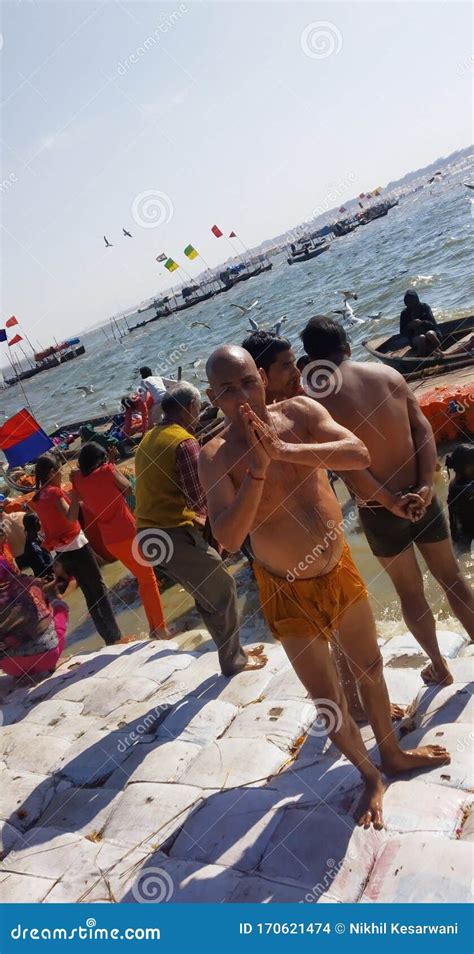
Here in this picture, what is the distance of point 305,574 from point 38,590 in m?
3.27

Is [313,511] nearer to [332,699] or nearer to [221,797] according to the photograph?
[332,699]

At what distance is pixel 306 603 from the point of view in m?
2.40

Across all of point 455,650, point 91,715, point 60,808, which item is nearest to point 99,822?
point 60,808

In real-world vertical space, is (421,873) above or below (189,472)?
below

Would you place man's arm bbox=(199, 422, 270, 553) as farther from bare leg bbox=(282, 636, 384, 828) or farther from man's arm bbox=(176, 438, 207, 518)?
man's arm bbox=(176, 438, 207, 518)

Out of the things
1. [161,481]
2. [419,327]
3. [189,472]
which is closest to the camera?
[189,472]

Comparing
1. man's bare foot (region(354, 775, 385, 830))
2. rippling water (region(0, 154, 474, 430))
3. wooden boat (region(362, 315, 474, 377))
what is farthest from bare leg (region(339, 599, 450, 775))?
rippling water (region(0, 154, 474, 430))

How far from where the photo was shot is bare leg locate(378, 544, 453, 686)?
309 centimetres

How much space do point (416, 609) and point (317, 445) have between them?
1.27 metres

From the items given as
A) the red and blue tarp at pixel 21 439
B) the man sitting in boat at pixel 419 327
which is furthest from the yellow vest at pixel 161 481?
the man sitting in boat at pixel 419 327

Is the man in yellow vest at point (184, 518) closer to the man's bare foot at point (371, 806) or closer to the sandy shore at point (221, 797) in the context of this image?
the sandy shore at point (221, 797)

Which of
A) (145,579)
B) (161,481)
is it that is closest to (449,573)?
(161,481)

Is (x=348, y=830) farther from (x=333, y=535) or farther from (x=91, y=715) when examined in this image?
(x=91, y=715)

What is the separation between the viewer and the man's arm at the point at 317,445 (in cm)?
205
